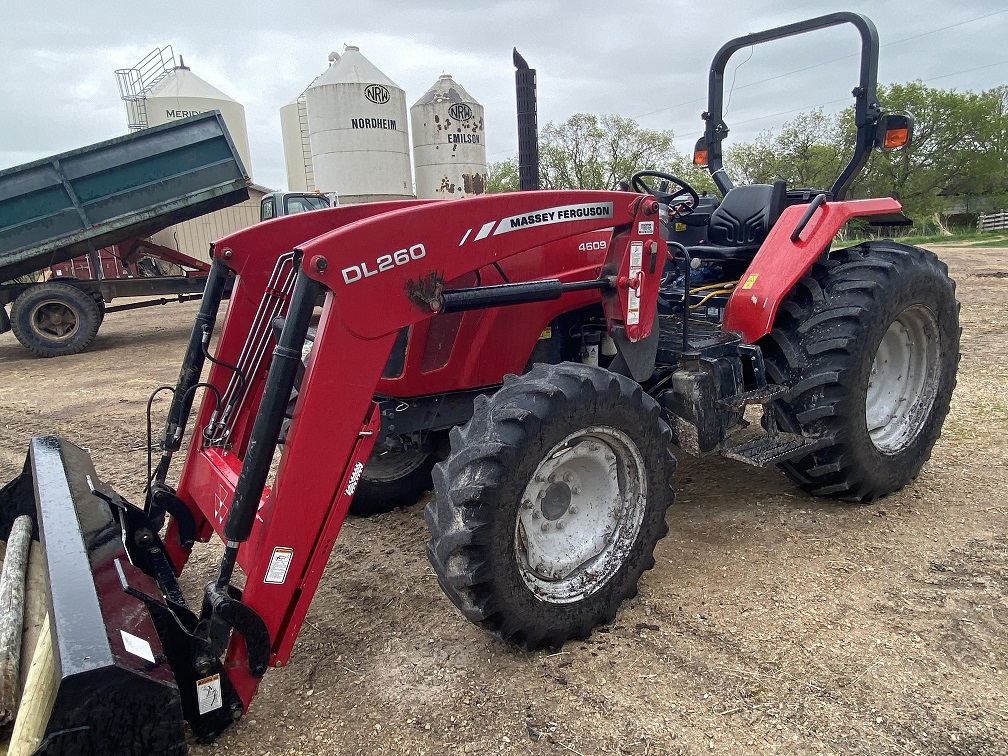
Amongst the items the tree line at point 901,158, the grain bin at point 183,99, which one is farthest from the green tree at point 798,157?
the grain bin at point 183,99

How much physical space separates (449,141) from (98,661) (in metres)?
22.2

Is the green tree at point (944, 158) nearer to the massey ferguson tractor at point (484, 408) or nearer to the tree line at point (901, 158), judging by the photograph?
the tree line at point (901, 158)

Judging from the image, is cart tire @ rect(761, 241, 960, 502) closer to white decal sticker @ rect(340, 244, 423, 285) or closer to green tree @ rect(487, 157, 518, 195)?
white decal sticker @ rect(340, 244, 423, 285)

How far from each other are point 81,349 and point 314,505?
964 centimetres

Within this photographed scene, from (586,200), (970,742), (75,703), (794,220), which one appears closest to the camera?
(75,703)

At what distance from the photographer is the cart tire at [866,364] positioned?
336 cm

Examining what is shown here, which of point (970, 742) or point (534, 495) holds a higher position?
point (534, 495)

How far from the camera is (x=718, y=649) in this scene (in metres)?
2.53

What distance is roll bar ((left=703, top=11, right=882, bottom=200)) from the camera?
364cm

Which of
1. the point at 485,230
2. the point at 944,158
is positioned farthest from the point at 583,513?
the point at 944,158

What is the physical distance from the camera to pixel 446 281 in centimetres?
239

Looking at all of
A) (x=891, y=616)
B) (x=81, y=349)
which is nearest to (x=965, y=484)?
(x=891, y=616)

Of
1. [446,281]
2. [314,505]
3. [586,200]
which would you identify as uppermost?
[586,200]

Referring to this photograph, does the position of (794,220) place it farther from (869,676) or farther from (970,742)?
(970,742)
